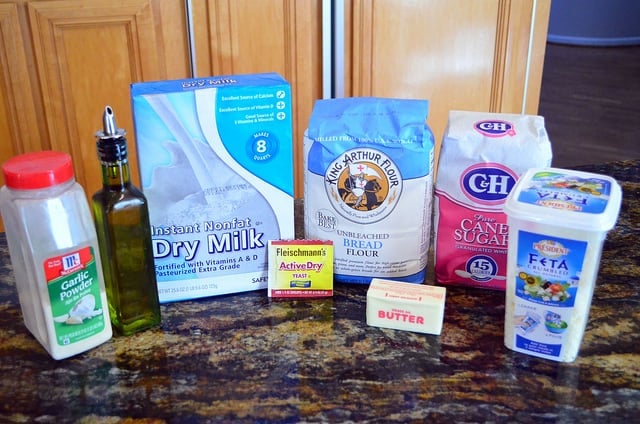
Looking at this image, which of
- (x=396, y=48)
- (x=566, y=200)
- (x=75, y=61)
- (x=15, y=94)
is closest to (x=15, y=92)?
(x=15, y=94)

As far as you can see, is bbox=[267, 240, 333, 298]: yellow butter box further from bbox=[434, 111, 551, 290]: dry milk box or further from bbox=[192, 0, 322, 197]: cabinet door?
bbox=[192, 0, 322, 197]: cabinet door

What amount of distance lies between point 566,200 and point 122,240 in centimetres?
49

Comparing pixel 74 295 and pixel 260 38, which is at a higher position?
pixel 260 38

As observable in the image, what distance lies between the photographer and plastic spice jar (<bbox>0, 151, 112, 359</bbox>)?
27.9 inches

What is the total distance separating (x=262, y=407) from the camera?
703mm

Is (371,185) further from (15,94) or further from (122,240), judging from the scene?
(15,94)

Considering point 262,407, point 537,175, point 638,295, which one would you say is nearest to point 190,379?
point 262,407

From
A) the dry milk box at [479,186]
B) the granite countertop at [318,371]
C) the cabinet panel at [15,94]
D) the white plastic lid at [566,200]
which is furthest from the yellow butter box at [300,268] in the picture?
the cabinet panel at [15,94]

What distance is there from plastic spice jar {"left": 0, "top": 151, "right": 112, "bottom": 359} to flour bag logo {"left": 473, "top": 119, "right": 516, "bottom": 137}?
0.47 metres

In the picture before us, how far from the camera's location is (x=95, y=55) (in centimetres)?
186

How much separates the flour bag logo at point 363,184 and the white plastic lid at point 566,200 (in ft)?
0.53

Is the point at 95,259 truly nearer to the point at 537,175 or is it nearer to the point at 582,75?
the point at 537,175

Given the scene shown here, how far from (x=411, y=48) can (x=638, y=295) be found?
1.40m

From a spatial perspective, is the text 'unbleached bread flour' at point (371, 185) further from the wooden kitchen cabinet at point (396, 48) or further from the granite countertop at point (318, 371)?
the wooden kitchen cabinet at point (396, 48)
